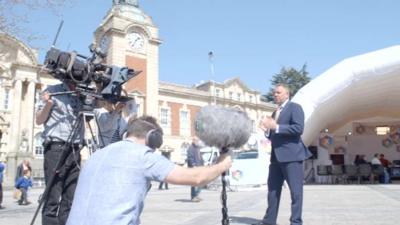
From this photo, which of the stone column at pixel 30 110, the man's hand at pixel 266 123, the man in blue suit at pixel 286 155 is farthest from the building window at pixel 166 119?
the man's hand at pixel 266 123

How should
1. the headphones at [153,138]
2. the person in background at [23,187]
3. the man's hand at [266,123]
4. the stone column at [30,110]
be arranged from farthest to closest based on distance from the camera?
the stone column at [30,110] → the person in background at [23,187] → the man's hand at [266,123] → the headphones at [153,138]

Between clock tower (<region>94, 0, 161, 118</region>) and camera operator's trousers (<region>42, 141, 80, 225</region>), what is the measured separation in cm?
3371

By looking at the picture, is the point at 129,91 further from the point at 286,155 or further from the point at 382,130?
the point at 286,155

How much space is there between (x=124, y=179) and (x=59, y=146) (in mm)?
2102

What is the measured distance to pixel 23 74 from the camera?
108 feet

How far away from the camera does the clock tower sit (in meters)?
37.5

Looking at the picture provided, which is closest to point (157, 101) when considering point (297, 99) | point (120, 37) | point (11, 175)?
point (120, 37)

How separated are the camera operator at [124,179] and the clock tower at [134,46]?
35.6 meters

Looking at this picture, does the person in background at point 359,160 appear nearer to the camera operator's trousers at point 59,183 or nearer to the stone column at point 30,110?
the camera operator's trousers at point 59,183

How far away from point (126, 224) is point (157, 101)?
39.0 m

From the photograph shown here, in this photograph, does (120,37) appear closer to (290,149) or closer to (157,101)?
(157,101)

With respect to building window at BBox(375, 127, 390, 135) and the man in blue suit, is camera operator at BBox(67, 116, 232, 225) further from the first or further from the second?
building window at BBox(375, 127, 390, 135)

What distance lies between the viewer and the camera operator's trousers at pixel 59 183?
3.70m

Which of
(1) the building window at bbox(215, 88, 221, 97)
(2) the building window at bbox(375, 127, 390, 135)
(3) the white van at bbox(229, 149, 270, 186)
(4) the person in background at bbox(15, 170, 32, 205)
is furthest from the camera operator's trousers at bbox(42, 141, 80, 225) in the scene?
(1) the building window at bbox(215, 88, 221, 97)
